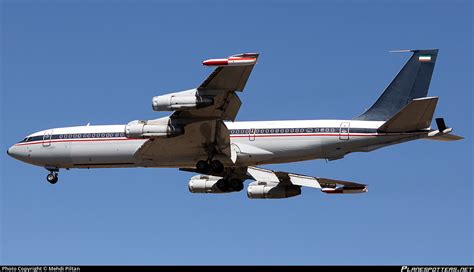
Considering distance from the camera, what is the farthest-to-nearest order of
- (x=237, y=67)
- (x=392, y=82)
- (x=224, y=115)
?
(x=392, y=82) → (x=224, y=115) → (x=237, y=67)

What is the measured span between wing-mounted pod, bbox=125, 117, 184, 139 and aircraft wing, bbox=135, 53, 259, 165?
0.17 m

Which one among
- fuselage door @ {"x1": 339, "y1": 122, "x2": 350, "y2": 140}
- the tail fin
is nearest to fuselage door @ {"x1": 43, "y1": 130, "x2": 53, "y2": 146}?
fuselage door @ {"x1": 339, "y1": 122, "x2": 350, "y2": 140}

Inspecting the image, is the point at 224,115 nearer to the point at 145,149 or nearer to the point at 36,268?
the point at 145,149

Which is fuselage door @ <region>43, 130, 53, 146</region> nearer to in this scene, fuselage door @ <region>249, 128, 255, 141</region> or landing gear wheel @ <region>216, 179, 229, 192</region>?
landing gear wheel @ <region>216, 179, 229, 192</region>

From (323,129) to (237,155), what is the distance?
16.8ft

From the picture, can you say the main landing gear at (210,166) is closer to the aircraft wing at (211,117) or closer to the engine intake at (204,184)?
the aircraft wing at (211,117)

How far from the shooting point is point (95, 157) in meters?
62.4

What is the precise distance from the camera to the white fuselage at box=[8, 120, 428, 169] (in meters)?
58.2

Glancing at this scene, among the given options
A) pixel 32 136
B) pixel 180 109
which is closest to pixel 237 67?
pixel 180 109

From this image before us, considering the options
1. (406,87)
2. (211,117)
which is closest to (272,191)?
(211,117)

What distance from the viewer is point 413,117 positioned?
55.4 m

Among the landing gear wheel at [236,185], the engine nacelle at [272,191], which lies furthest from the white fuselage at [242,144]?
the engine nacelle at [272,191]

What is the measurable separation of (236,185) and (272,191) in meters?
2.50

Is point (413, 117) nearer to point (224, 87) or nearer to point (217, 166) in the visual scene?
point (224, 87)
